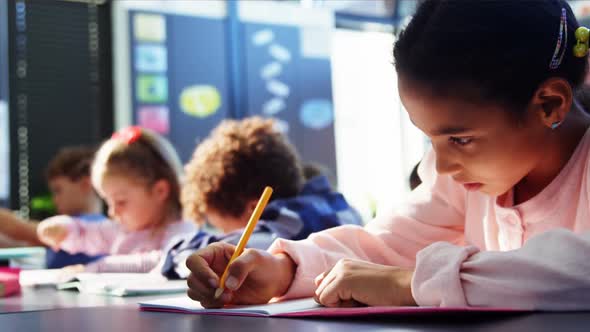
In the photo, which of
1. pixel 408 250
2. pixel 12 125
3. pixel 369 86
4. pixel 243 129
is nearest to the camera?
pixel 408 250

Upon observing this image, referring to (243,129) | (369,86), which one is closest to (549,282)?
(243,129)

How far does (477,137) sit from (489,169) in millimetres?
47

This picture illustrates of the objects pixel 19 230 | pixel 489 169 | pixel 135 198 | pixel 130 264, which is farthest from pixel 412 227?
pixel 19 230

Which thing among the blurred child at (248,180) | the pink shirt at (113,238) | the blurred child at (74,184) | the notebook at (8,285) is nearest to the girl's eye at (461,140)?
the blurred child at (248,180)

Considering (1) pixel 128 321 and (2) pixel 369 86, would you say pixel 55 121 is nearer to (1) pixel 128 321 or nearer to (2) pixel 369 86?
(2) pixel 369 86

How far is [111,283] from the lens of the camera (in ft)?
4.15

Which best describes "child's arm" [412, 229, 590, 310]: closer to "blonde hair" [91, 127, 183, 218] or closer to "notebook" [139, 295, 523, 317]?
"notebook" [139, 295, 523, 317]

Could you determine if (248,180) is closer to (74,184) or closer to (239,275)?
(239,275)

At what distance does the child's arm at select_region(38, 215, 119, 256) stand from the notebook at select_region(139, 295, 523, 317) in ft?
4.62

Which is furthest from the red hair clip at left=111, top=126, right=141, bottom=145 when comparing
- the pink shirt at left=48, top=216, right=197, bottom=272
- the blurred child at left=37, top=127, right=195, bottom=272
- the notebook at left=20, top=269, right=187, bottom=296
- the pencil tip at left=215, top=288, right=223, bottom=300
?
the pencil tip at left=215, top=288, right=223, bottom=300

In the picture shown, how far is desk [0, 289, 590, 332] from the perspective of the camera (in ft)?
1.80

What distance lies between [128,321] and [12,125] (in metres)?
3.38

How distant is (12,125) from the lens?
380 centimetres

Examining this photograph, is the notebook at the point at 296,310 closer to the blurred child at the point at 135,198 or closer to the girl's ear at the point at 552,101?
the girl's ear at the point at 552,101
